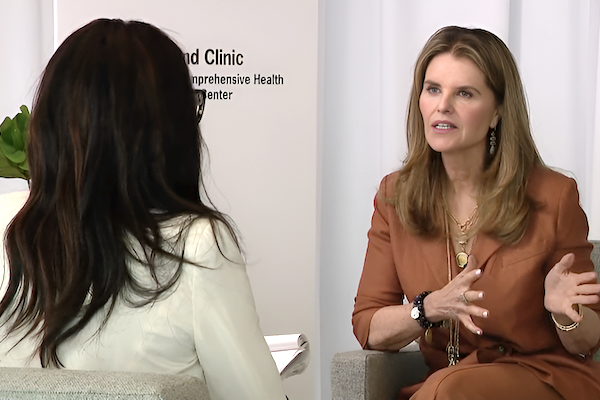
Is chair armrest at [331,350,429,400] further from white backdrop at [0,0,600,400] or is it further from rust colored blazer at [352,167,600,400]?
white backdrop at [0,0,600,400]

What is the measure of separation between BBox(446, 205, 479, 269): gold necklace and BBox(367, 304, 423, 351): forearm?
0.66ft

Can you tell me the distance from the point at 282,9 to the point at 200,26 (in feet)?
1.11

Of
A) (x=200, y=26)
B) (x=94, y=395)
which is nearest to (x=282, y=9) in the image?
(x=200, y=26)

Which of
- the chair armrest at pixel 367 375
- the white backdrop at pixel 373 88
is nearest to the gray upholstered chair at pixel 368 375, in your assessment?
the chair armrest at pixel 367 375

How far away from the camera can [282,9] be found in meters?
3.26

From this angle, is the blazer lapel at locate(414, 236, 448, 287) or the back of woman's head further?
the blazer lapel at locate(414, 236, 448, 287)

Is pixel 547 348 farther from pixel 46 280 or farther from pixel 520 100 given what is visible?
pixel 46 280

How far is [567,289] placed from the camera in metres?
1.95

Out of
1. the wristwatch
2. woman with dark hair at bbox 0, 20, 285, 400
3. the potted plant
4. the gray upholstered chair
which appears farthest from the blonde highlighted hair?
the potted plant

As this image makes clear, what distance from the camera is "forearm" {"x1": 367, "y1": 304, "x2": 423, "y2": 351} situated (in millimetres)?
2137

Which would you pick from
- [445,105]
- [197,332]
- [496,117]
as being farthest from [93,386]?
[496,117]

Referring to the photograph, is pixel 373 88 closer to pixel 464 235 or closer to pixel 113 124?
pixel 464 235

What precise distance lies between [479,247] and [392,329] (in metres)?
0.33

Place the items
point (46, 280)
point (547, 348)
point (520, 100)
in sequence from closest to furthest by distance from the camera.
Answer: point (46, 280), point (547, 348), point (520, 100)
